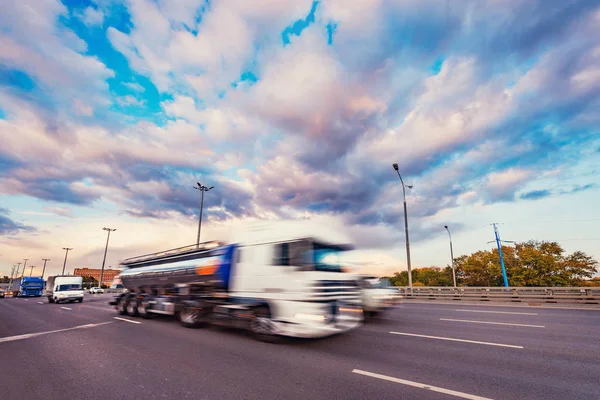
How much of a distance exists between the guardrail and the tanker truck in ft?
50.3

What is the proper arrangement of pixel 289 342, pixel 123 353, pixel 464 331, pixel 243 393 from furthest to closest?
pixel 464 331 < pixel 289 342 < pixel 123 353 < pixel 243 393

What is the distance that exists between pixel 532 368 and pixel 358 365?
3.01 metres

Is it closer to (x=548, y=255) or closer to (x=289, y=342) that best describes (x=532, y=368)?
(x=289, y=342)

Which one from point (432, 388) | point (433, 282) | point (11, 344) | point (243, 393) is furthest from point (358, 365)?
point (433, 282)

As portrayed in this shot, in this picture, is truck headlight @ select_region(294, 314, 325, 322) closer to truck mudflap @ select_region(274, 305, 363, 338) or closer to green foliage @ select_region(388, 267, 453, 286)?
truck mudflap @ select_region(274, 305, 363, 338)

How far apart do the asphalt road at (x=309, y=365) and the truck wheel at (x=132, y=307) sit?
4400mm

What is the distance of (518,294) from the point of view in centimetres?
1772

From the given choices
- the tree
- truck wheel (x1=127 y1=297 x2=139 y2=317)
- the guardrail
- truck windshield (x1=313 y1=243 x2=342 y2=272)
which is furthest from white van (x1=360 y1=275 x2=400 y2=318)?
the tree

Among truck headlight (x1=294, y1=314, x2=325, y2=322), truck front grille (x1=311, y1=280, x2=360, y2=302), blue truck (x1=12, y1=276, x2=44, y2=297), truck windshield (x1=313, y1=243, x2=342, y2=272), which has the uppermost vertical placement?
truck windshield (x1=313, y1=243, x2=342, y2=272)

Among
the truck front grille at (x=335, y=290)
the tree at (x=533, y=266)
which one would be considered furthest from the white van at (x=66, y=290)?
the tree at (x=533, y=266)

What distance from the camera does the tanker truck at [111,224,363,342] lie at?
6539 millimetres

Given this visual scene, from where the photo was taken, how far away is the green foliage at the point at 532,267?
50.2 m

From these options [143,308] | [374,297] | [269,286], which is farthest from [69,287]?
[374,297]

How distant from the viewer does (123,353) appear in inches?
244
